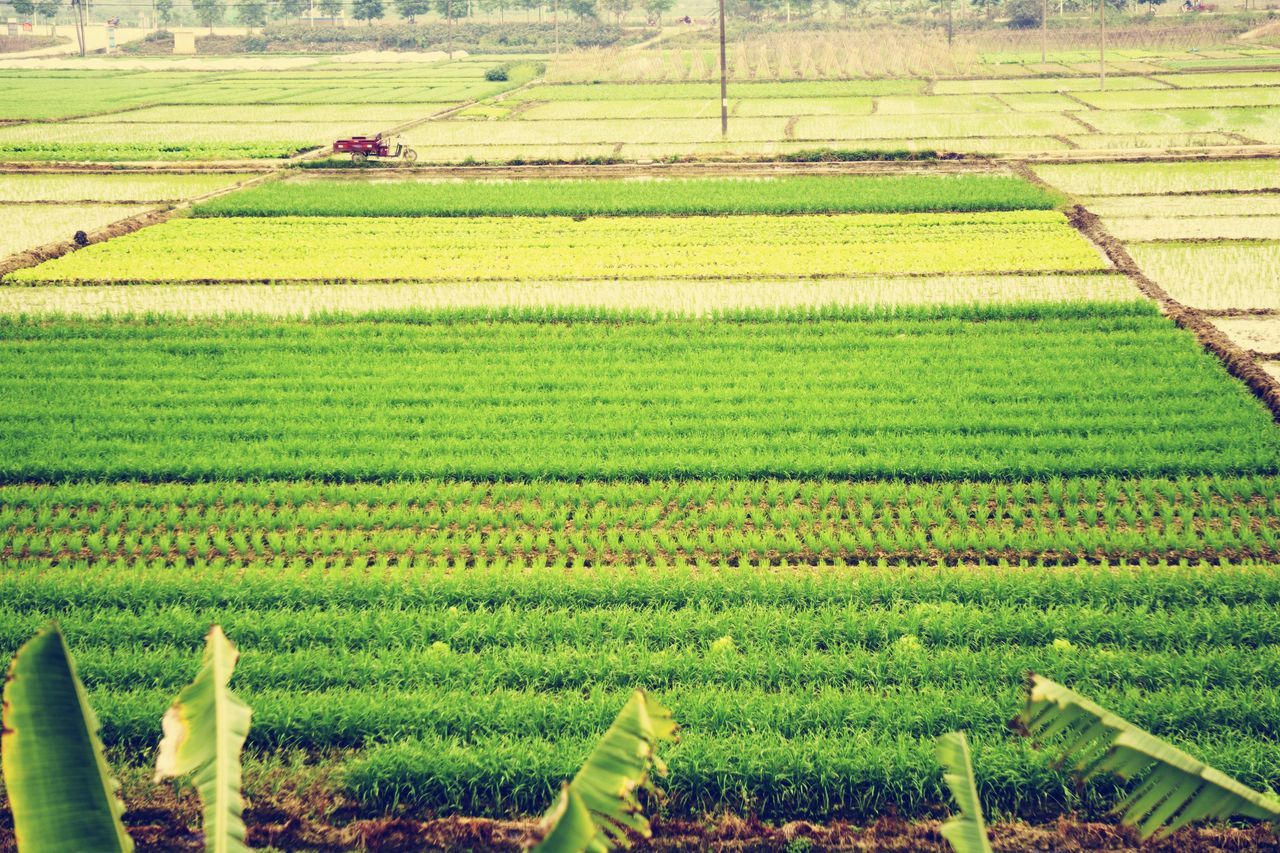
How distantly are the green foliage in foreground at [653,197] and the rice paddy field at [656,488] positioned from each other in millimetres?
188

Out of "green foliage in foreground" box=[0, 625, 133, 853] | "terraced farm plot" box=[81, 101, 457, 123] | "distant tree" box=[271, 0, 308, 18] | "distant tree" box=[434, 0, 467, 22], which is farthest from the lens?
"distant tree" box=[434, 0, 467, 22]

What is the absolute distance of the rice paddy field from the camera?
641cm

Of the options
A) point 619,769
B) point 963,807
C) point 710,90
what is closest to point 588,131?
point 710,90

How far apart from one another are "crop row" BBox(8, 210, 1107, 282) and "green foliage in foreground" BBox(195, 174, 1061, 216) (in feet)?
1.77

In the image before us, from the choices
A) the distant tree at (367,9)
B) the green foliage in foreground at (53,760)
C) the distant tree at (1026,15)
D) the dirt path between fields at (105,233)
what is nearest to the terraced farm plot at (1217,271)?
the green foliage in foreground at (53,760)

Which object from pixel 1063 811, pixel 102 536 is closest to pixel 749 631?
pixel 1063 811

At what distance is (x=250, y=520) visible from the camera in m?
9.59

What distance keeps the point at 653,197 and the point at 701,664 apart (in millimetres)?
17739

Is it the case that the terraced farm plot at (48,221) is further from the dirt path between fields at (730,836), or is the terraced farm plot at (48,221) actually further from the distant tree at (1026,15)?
the distant tree at (1026,15)

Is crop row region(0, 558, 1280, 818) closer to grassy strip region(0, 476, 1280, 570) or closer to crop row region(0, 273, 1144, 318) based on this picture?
grassy strip region(0, 476, 1280, 570)

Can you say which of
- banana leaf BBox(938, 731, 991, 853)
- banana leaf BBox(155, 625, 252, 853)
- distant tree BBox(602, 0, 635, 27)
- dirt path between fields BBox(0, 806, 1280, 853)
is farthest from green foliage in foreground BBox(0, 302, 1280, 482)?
distant tree BBox(602, 0, 635, 27)

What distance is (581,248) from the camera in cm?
1964

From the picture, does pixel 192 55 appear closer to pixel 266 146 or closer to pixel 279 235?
pixel 266 146

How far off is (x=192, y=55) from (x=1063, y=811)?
92010 millimetres
